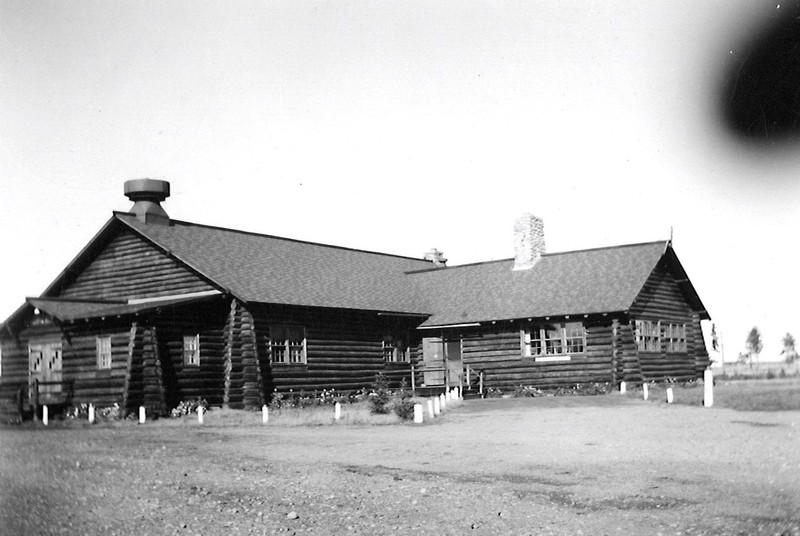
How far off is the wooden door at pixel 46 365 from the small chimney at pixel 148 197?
6012 millimetres

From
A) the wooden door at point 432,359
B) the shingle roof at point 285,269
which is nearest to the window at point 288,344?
the shingle roof at point 285,269

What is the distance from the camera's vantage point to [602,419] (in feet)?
70.1

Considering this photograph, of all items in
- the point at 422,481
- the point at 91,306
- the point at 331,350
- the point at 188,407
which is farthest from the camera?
the point at 331,350

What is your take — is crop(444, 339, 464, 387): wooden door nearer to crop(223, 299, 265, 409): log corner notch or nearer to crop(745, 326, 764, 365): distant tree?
crop(223, 299, 265, 409): log corner notch

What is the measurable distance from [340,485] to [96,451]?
6.55m

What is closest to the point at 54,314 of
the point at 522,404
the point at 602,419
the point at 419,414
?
the point at 419,414

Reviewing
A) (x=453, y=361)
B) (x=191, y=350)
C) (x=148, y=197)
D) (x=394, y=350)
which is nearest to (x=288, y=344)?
(x=191, y=350)

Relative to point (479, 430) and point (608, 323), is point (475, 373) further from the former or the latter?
point (479, 430)

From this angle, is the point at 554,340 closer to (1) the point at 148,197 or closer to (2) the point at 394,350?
(2) the point at 394,350

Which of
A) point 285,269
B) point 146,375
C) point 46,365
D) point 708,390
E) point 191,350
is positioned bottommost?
point 708,390

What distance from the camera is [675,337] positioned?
1527 inches

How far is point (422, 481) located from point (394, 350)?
25.6m

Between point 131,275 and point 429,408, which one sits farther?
point 131,275

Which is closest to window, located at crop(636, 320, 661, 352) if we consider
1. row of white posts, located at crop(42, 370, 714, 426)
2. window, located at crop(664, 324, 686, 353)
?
window, located at crop(664, 324, 686, 353)
